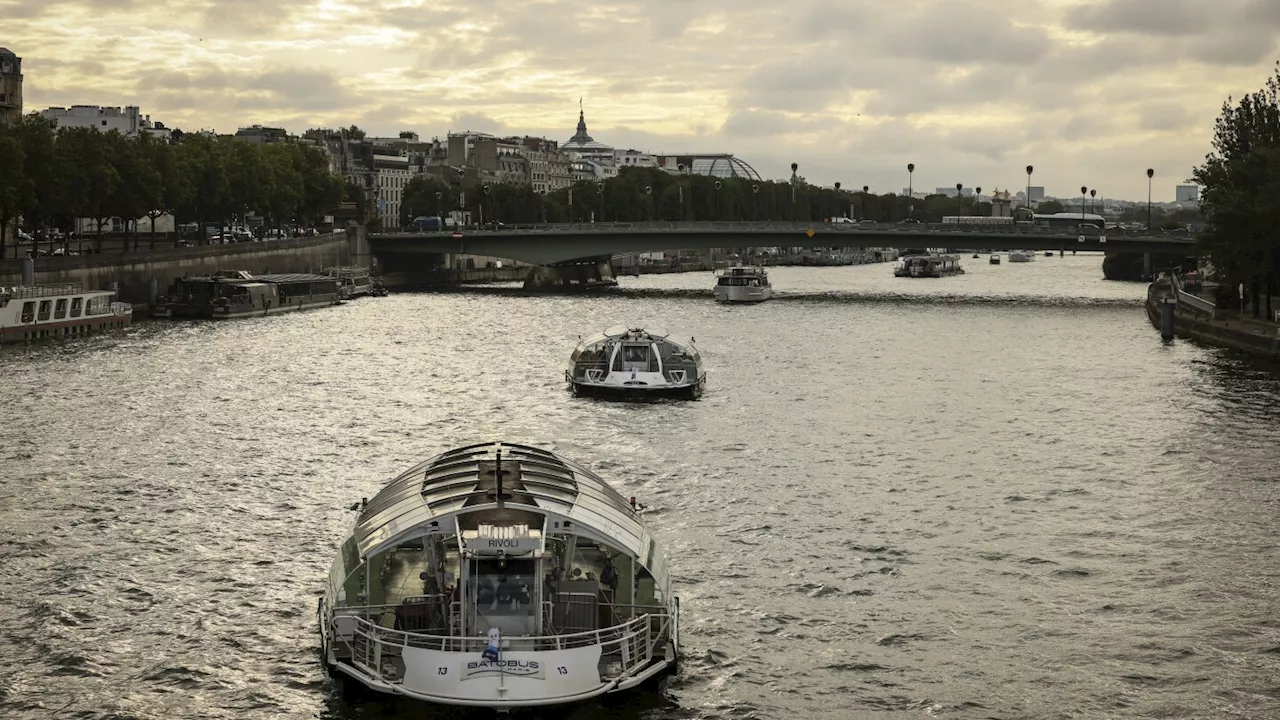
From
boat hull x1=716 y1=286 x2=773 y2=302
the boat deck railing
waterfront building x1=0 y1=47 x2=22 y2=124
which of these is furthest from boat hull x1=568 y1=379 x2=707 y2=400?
waterfront building x1=0 y1=47 x2=22 y2=124

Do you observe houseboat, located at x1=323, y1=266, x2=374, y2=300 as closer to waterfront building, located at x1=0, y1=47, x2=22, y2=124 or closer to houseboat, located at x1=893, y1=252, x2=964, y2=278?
waterfront building, located at x1=0, y1=47, x2=22, y2=124

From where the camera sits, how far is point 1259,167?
83.6 meters

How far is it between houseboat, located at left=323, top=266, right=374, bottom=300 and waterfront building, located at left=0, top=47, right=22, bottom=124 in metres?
45.1

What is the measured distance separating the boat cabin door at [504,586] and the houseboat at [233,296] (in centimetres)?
6793

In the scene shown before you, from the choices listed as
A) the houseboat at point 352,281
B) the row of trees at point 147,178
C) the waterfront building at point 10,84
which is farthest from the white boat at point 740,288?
the waterfront building at point 10,84

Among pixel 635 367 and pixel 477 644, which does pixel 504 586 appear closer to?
pixel 477 644

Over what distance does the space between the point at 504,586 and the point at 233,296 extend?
7019 cm

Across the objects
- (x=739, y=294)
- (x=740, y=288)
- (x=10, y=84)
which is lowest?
(x=739, y=294)

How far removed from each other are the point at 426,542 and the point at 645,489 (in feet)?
49.2

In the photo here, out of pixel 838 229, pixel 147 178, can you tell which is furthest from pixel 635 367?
pixel 838 229

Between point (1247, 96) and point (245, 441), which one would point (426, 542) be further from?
Answer: point (1247, 96)

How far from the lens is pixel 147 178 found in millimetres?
93500

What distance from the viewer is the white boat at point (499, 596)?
821 inches

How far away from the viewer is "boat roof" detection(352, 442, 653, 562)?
22469 mm
